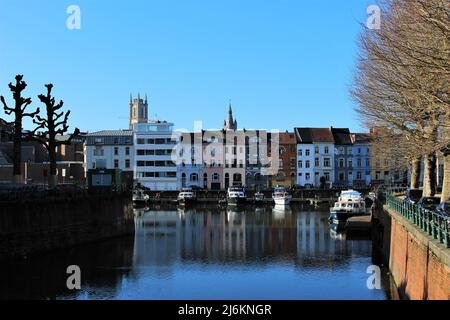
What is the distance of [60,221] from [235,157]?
290 feet

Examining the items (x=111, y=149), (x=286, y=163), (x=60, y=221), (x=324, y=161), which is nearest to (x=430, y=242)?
(x=60, y=221)

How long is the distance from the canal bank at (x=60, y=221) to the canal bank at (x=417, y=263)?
24.0m

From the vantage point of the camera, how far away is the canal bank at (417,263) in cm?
1841

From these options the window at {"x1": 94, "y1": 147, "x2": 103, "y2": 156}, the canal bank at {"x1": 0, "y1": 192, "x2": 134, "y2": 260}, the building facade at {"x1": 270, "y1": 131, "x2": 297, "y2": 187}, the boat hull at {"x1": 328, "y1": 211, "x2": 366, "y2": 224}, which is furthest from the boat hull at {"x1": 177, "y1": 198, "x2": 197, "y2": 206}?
the canal bank at {"x1": 0, "y1": 192, "x2": 134, "y2": 260}

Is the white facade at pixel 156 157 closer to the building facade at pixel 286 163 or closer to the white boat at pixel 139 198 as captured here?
the white boat at pixel 139 198

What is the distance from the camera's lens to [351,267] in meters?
39.8

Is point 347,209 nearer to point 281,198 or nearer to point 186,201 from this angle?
point 281,198

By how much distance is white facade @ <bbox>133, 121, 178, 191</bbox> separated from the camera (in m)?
139

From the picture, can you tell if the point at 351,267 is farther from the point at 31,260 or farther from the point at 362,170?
the point at 362,170

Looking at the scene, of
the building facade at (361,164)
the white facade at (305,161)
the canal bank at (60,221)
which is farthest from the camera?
the white facade at (305,161)

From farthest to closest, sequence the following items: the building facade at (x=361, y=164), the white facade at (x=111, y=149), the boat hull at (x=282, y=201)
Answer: the white facade at (x=111, y=149)
the building facade at (x=361, y=164)
the boat hull at (x=282, y=201)

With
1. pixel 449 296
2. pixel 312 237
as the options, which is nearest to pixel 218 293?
pixel 449 296

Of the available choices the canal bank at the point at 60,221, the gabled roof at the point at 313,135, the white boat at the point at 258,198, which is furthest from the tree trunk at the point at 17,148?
the gabled roof at the point at 313,135

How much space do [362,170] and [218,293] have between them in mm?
107021
